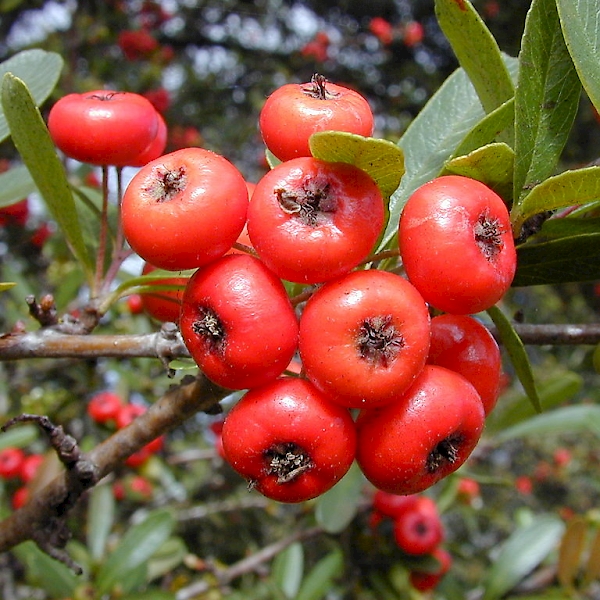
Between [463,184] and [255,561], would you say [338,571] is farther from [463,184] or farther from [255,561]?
[463,184]

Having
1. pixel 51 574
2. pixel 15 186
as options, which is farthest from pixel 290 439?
pixel 51 574

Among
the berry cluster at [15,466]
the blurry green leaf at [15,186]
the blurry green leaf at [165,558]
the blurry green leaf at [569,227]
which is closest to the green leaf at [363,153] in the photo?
the blurry green leaf at [569,227]

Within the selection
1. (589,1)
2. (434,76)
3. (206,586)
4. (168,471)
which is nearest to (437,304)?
(589,1)

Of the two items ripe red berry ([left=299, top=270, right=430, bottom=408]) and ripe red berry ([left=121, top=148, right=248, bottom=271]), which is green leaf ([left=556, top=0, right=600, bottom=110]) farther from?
ripe red berry ([left=121, top=148, right=248, bottom=271])

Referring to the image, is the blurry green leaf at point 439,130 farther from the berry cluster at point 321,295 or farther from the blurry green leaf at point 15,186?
the blurry green leaf at point 15,186

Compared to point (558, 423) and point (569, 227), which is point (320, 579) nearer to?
point (558, 423)

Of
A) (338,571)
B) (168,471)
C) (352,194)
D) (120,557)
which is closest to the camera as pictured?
(352,194)

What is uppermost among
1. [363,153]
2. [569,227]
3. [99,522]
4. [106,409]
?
[363,153]
